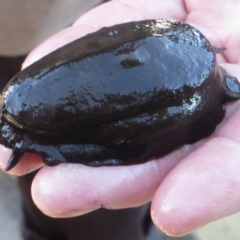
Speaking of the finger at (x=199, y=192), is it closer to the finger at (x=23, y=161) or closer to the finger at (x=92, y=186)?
the finger at (x=92, y=186)

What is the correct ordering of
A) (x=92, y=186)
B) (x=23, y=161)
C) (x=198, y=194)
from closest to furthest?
(x=198, y=194) → (x=92, y=186) → (x=23, y=161)

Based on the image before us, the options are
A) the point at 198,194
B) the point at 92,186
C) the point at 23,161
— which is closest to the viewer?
the point at 198,194

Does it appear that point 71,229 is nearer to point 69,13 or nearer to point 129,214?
point 129,214

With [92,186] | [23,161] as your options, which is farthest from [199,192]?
[23,161]

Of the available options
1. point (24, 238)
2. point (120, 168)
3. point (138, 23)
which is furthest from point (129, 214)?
point (138, 23)

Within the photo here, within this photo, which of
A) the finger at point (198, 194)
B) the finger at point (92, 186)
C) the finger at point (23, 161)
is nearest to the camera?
the finger at point (198, 194)

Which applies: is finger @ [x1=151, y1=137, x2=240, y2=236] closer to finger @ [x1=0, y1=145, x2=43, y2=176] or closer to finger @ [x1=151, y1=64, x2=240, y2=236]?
finger @ [x1=151, y1=64, x2=240, y2=236]

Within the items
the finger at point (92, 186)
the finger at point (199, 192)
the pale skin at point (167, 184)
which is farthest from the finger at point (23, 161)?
the finger at point (199, 192)

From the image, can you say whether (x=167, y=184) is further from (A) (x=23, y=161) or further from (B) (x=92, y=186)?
(A) (x=23, y=161)

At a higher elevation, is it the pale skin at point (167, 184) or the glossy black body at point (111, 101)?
the glossy black body at point (111, 101)
